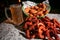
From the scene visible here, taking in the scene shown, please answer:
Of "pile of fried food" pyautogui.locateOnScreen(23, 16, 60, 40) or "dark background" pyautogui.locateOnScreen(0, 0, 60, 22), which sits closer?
"pile of fried food" pyautogui.locateOnScreen(23, 16, 60, 40)

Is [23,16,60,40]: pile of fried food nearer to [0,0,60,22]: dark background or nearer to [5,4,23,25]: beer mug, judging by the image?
[5,4,23,25]: beer mug

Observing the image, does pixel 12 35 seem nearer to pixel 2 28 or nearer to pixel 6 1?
pixel 2 28

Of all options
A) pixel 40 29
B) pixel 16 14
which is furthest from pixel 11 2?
pixel 40 29

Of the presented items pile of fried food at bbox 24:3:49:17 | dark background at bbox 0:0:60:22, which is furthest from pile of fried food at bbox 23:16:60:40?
dark background at bbox 0:0:60:22

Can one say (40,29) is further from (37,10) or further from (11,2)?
(11,2)

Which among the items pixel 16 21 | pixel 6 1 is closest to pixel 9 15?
pixel 16 21
